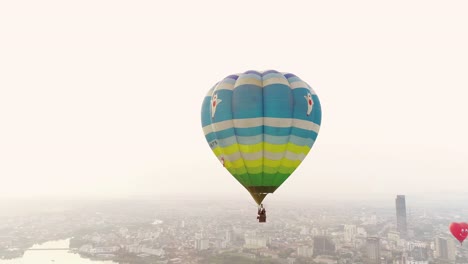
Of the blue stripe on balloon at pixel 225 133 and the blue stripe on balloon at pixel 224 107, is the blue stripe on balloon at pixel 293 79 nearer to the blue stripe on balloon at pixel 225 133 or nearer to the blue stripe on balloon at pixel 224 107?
the blue stripe on balloon at pixel 224 107

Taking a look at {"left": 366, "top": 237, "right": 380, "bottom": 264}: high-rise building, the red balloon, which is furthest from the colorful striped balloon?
{"left": 366, "top": 237, "right": 380, "bottom": 264}: high-rise building

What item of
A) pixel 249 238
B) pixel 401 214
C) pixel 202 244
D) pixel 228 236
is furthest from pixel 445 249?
pixel 202 244

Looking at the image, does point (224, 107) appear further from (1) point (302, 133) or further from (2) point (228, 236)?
(2) point (228, 236)

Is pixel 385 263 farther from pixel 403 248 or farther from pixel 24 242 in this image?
pixel 24 242

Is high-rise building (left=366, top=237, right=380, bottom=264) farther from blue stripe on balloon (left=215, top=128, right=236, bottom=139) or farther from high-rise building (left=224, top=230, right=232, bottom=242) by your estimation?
blue stripe on balloon (left=215, top=128, right=236, bottom=139)

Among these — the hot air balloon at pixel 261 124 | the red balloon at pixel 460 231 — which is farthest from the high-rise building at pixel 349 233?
the hot air balloon at pixel 261 124
